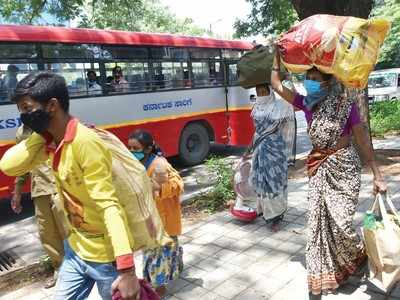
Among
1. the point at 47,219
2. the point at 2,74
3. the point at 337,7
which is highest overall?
the point at 337,7

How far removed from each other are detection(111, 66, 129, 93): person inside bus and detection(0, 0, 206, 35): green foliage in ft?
6.74

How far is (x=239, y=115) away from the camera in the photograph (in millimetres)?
9859

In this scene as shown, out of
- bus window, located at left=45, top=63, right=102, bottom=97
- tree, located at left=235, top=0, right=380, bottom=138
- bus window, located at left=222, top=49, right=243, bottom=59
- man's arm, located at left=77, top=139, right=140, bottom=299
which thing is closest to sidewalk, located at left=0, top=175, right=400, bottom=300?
man's arm, located at left=77, top=139, right=140, bottom=299

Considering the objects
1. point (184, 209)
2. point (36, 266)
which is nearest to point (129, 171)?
point (36, 266)

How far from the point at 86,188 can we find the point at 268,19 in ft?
44.9

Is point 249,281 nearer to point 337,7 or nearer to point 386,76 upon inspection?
point 337,7

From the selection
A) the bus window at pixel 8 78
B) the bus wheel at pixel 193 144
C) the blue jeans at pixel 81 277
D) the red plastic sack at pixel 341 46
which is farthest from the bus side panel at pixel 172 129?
the blue jeans at pixel 81 277

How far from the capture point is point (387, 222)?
2771 millimetres

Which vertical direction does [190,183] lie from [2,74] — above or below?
below

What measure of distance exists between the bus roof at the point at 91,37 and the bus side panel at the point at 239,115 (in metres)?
1.17

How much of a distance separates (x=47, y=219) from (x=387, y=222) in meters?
2.67

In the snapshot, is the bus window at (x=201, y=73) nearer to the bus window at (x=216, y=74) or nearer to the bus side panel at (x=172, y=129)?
the bus window at (x=216, y=74)

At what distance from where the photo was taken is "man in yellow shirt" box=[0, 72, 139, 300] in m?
1.77

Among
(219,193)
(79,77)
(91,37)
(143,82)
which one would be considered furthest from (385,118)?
(79,77)
